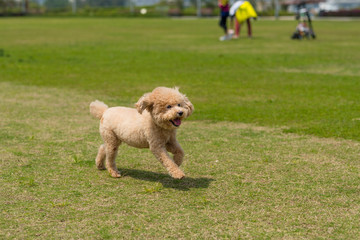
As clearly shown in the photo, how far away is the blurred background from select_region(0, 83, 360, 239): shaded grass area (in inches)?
1938

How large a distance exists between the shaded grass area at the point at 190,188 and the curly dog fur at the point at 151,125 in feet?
0.82

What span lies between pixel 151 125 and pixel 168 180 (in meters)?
0.66

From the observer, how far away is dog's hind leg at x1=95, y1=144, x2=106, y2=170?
572 cm

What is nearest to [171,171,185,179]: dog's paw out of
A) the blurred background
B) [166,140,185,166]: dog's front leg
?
[166,140,185,166]: dog's front leg

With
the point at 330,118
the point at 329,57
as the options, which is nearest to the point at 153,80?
the point at 330,118

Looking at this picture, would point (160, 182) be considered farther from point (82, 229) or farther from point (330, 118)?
point (330, 118)

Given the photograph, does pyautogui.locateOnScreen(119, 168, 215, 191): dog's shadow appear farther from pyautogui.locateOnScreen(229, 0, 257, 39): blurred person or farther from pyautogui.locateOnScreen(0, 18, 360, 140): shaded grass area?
pyautogui.locateOnScreen(229, 0, 257, 39): blurred person

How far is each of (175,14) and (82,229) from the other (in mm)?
59121

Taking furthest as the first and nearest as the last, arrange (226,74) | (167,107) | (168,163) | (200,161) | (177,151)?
(226,74), (200,161), (177,151), (168,163), (167,107)

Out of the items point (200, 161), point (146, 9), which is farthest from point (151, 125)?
point (146, 9)

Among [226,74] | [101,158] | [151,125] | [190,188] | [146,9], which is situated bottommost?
[190,188]

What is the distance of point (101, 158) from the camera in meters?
5.77

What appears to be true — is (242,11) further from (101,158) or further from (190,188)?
(190,188)

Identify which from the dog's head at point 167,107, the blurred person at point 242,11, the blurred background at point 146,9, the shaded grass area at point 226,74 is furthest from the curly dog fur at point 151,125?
the blurred background at point 146,9
